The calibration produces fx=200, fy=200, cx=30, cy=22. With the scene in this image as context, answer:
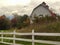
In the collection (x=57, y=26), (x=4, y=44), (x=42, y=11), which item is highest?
(x=42, y=11)

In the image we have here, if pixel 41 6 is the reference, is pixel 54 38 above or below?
below

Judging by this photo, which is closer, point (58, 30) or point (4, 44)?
point (4, 44)

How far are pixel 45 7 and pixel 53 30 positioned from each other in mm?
26521

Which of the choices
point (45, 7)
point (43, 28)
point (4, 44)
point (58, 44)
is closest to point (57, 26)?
point (43, 28)

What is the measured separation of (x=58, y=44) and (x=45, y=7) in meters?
37.6

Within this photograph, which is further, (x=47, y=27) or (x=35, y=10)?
(x=35, y=10)

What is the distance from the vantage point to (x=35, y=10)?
47812 millimetres


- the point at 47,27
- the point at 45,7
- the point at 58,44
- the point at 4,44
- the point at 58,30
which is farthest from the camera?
the point at 45,7

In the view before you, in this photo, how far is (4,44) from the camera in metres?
17.1

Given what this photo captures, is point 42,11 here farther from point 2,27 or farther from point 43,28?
point 43,28

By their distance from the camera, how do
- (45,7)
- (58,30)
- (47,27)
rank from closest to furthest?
(58,30)
(47,27)
(45,7)

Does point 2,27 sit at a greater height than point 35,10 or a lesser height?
lesser

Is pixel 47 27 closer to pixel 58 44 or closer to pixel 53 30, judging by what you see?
pixel 53 30

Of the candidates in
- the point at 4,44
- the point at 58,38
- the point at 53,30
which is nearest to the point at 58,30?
the point at 53,30
